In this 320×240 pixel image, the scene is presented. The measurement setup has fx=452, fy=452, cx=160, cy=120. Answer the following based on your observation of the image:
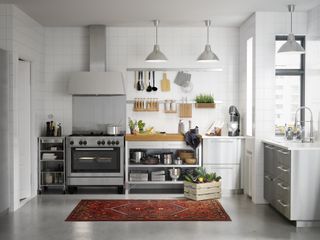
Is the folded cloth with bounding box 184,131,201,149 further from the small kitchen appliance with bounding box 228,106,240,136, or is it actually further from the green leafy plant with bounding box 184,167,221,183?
the small kitchen appliance with bounding box 228,106,240,136

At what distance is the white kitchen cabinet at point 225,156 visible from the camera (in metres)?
7.30

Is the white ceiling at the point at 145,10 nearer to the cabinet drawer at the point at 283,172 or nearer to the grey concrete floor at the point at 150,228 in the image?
the cabinet drawer at the point at 283,172

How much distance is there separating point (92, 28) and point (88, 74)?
817mm

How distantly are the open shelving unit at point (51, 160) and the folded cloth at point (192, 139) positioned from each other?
203 centimetres

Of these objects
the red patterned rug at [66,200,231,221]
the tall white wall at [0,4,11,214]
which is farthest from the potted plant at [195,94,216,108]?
the tall white wall at [0,4,11,214]

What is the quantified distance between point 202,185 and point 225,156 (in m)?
0.79

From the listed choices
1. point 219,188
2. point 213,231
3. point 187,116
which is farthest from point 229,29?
point 213,231

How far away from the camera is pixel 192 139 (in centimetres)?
726

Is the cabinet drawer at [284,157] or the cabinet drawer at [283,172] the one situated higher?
the cabinet drawer at [284,157]

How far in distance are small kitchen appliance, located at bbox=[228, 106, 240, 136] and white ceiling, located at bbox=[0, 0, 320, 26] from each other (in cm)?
145

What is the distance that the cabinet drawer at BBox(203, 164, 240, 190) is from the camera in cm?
732

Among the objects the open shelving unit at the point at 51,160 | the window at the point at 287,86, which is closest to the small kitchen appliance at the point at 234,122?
the window at the point at 287,86

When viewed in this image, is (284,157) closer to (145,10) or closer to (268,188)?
(268,188)

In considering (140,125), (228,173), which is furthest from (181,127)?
(228,173)
